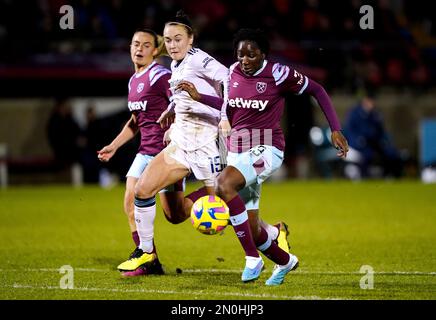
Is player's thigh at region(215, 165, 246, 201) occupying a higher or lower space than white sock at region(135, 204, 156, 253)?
higher

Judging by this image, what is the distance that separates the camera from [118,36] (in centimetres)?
2298

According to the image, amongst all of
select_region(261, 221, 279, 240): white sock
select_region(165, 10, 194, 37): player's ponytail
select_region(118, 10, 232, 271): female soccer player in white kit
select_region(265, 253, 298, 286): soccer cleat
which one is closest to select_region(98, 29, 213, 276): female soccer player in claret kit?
select_region(118, 10, 232, 271): female soccer player in white kit

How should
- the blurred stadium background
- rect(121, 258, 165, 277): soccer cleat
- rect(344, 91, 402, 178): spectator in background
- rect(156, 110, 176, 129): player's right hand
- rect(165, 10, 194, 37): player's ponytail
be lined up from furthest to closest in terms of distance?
rect(344, 91, 402, 178): spectator in background
the blurred stadium background
rect(121, 258, 165, 277): soccer cleat
rect(165, 10, 194, 37): player's ponytail
rect(156, 110, 176, 129): player's right hand

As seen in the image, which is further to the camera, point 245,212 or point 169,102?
point 169,102

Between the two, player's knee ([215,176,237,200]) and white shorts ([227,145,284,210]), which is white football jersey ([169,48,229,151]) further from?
player's knee ([215,176,237,200])

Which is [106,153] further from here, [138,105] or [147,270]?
[147,270]

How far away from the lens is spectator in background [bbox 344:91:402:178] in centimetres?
2284

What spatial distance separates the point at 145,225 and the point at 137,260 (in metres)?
0.35

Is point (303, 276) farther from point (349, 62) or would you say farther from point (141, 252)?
point (349, 62)

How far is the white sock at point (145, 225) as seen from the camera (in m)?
9.39

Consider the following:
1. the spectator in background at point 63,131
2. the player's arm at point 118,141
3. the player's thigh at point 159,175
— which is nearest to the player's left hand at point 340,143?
the player's thigh at point 159,175

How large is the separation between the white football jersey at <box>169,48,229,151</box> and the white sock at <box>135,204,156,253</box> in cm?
75

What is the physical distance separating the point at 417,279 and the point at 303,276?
3.57 ft

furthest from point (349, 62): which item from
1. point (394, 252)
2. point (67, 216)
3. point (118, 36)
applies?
point (394, 252)
